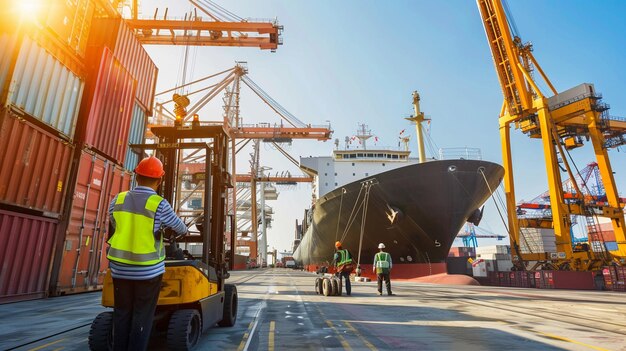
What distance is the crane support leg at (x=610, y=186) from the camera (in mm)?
23913

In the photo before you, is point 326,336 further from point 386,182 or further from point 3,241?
point 386,182

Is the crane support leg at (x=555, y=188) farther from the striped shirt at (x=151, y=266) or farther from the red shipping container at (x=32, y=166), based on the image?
the red shipping container at (x=32, y=166)

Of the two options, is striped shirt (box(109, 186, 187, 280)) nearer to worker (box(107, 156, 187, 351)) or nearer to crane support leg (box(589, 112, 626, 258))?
worker (box(107, 156, 187, 351))

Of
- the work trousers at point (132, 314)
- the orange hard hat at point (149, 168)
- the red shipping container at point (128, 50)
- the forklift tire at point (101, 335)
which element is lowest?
the forklift tire at point (101, 335)

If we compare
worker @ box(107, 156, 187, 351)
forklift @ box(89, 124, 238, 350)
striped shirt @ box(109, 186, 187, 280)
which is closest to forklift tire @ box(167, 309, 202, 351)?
forklift @ box(89, 124, 238, 350)

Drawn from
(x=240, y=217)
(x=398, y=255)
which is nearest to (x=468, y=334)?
(x=398, y=255)

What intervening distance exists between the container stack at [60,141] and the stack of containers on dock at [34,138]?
25mm

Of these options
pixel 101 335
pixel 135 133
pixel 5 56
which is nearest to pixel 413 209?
pixel 135 133

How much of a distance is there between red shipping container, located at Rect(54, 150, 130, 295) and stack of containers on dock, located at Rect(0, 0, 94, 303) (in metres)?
0.40

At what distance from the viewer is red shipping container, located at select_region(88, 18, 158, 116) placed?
12430 mm

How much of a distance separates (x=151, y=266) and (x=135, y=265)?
0.12 m

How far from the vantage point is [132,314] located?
9.25ft

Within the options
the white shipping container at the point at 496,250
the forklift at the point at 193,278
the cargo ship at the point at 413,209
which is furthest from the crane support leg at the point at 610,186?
the white shipping container at the point at 496,250

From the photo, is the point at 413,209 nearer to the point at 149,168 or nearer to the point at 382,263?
the point at 382,263
